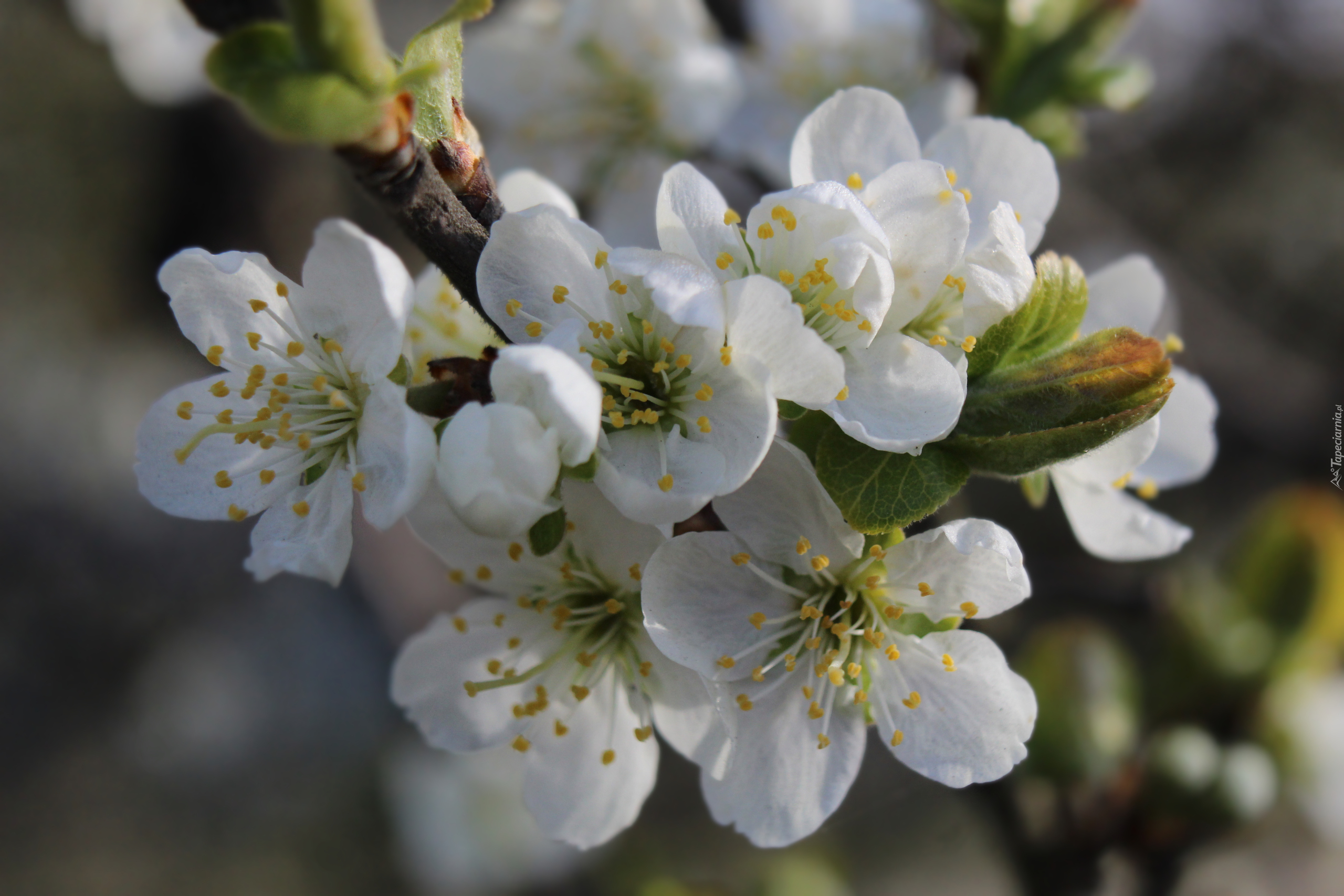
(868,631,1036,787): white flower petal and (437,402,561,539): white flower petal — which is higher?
(437,402,561,539): white flower petal

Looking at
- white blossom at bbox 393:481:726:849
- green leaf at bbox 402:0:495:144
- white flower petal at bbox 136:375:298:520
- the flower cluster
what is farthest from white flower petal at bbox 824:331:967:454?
white flower petal at bbox 136:375:298:520

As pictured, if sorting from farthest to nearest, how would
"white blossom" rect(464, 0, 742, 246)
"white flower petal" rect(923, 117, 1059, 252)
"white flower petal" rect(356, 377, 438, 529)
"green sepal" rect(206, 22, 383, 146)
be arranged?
"white blossom" rect(464, 0, 742, 246) < "white flower petal" rect(923, 117, 1059, 252) < "white flower petal" rect(356, 377, 438, 529) < "green sepal" rect(206, 22, 383, 146)

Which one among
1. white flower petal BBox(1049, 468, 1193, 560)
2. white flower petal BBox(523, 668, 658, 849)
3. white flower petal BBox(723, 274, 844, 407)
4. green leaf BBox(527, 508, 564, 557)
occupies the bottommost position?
white flower petal BBox(523, 668, 658, 849)

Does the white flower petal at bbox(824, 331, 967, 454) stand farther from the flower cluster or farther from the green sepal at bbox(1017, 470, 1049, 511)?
the green sepal at bbox(1017, 470, 1049, 511)

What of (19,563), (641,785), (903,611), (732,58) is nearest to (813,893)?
(641,785)

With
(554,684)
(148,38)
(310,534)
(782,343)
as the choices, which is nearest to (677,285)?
(782,343)

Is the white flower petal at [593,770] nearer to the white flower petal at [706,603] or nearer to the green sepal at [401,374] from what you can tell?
the white flower petal at [706,603]

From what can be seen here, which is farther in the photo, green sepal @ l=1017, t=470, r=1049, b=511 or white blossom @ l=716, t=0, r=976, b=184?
white blossom @ l=716, t=0, r=976, b=184
